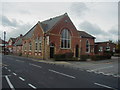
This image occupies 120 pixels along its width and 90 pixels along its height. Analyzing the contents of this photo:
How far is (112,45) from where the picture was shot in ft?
164

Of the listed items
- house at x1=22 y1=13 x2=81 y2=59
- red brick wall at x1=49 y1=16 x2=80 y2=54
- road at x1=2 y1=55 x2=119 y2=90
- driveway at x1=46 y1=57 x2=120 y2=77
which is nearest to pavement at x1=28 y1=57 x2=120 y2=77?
driveway at x1=46 y1=57 x2=120 y2=77

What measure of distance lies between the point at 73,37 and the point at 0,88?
89.5 feet

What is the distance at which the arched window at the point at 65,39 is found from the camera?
31.1 m

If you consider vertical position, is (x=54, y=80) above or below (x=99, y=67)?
above

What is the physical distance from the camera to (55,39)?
29422 millimetres

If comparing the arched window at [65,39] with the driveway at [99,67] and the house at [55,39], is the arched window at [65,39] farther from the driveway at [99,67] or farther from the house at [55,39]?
the driveway at [99,67]

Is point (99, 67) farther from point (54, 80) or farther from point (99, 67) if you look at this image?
point (54, 80)

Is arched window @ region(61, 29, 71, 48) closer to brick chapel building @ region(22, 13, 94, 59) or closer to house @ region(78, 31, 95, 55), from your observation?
brick chapel building @ region(22, 13, 94, 59)

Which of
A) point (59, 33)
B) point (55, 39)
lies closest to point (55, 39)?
point (55, 39)

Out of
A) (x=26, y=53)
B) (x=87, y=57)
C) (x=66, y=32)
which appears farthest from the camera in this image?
(x=26, y=53)

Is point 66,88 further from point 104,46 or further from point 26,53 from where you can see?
point 104,46

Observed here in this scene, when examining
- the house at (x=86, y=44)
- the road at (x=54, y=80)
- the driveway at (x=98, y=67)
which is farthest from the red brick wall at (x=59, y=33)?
the road at (x=54, y=80)

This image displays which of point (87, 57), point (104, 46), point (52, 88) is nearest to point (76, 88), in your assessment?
point (52, 88)

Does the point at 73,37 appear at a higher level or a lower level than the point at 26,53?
higher
